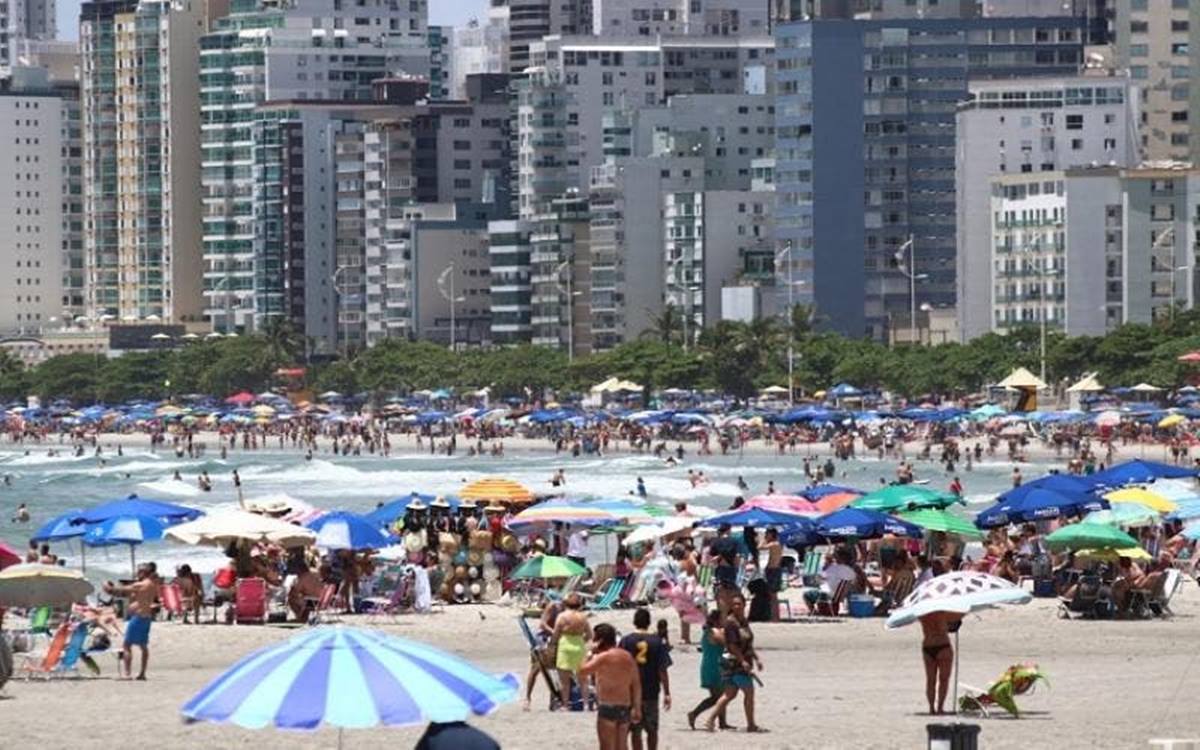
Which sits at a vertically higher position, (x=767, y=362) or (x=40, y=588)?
(x=40, y=588)

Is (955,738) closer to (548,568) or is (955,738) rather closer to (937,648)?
(937,648)

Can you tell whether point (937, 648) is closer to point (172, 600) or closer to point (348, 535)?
point (172, 600)

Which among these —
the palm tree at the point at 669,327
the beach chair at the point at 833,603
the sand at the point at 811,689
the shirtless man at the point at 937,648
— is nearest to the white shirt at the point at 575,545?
the sand at the point at 811,689

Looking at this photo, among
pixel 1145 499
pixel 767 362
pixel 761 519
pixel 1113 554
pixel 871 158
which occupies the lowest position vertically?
pixel 767 362

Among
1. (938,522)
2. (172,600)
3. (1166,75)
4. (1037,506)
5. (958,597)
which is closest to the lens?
(958,597)

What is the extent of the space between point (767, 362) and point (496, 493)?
110 m

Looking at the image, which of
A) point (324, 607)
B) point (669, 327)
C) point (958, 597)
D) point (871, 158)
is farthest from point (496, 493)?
point (871, 158)

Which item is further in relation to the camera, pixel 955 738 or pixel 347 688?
pixel 955 738

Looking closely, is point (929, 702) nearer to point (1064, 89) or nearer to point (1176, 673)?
point (1176, 673)

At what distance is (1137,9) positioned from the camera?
185 m

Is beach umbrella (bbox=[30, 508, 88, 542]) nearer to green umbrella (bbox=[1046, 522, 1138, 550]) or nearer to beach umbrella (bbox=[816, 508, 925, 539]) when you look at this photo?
beach umbrella (bbox=[816, 508, 925, 539])

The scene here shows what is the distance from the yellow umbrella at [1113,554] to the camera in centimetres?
4025

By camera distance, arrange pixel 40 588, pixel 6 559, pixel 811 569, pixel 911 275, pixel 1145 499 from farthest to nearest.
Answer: pixel 911 275 → pixel 1145 499 → pixel 811 569 → pixel 6 559 → pixel 40 588

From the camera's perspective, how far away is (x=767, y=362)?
522ft
